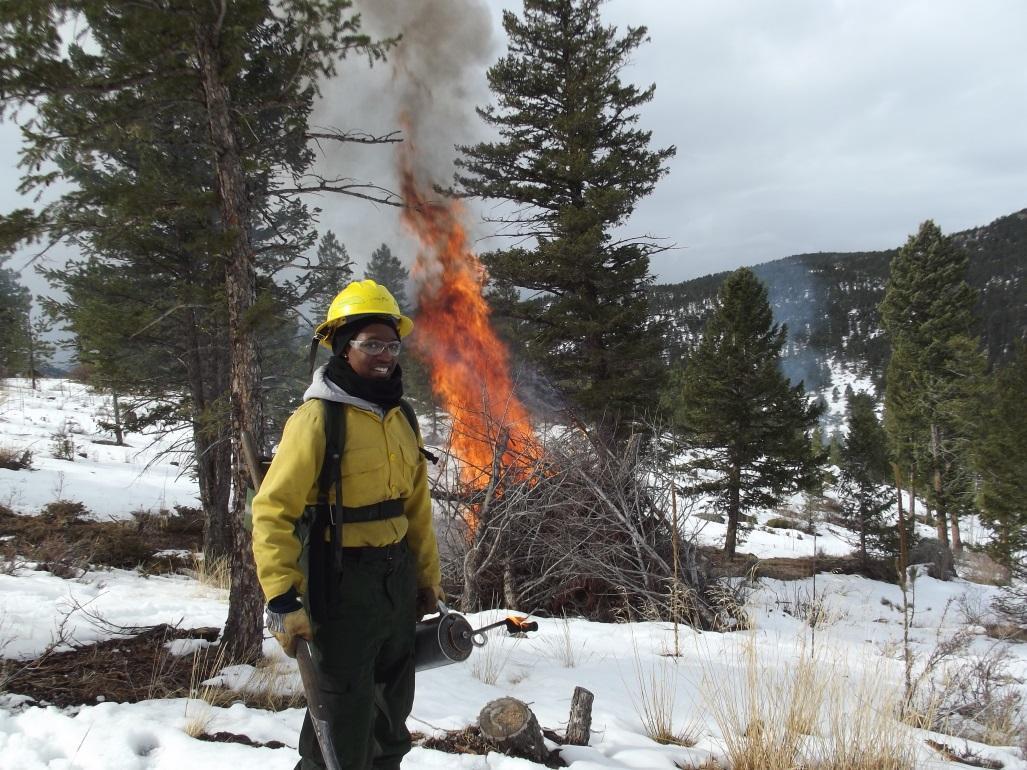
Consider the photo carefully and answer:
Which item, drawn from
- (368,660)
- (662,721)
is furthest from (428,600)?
(662,721)

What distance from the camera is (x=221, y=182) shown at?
4738 mm

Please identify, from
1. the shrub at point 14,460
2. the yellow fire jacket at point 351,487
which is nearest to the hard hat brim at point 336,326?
the yellow fire jacket at point 351,487

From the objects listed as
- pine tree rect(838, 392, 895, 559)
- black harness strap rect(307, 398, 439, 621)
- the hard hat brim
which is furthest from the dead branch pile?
pine tree rect(838, 392, 895, 559)

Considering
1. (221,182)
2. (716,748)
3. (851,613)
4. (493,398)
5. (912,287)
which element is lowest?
(851,613)

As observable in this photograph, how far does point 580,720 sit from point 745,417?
17.8 meters

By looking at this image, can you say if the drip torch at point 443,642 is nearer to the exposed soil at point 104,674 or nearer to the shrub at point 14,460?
the exposed soil at point 104,674

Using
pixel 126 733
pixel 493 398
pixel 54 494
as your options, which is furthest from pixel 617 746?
pixel 54 494

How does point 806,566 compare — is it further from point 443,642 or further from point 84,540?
point 84,540

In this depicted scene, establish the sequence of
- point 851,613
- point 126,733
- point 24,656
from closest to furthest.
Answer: point 126,733, point 24,656, point 851,613

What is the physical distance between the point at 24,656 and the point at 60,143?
405cm

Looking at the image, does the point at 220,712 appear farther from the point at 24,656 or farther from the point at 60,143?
the point at 60,143

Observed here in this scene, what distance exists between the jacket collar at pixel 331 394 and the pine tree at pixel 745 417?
17.3m

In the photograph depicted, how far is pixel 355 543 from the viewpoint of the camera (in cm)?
250

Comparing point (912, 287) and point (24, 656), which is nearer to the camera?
point (24, 656)
